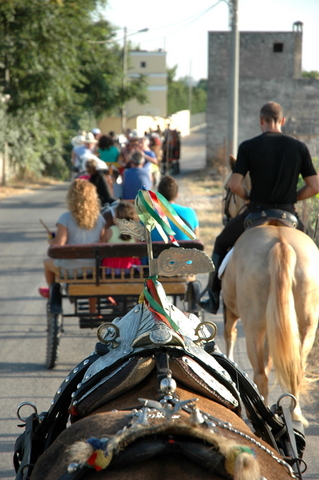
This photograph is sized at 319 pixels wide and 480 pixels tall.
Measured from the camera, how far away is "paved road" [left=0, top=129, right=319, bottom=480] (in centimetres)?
486

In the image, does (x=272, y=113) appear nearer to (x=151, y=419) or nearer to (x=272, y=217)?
(x=272, y=217)

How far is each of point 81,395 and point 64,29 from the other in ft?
74.8

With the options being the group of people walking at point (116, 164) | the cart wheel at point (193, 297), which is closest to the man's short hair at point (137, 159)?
the group of people walking at point (116, 164)

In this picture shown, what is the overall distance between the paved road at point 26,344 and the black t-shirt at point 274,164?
1829 mm

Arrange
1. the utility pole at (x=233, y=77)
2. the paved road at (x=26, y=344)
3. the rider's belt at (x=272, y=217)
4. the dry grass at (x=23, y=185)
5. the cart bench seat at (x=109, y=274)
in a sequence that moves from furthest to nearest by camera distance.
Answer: the dry grass at (x=23, y=185), the utility pole at (x=233, y=77), the cart bench seat at (x=109, y=274), the rider's belt at (x=272, y=217), the paved road at (x=26, y=344)

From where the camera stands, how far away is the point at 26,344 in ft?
22.7

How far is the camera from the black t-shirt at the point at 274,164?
16.7ft

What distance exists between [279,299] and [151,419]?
2651mm

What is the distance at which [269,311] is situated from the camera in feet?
14.1

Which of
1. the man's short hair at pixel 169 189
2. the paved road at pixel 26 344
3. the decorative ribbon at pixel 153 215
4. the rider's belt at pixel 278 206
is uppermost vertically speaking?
the decorative ribbon at pixel 153 215

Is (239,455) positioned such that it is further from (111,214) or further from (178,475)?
(111,214)

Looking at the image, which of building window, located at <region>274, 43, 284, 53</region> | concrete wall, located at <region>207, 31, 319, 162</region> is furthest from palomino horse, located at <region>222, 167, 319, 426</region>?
building window, located at <region>274, 43, 284, 53</region>

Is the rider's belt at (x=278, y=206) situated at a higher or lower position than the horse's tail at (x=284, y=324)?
higher

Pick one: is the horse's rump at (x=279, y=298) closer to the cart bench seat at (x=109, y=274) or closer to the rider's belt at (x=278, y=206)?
the rider's belt at (x=278, y=206)
